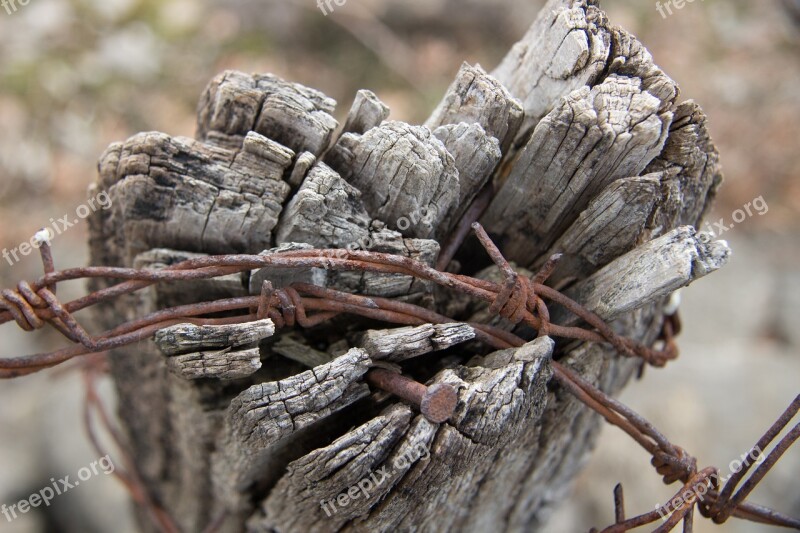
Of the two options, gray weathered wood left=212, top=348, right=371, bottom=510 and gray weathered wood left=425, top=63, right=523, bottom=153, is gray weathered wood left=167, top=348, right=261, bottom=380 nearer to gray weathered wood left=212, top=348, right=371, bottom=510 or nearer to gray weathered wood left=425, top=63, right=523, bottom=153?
gray weathered wood left=212, top=348, right=371, bottom=510

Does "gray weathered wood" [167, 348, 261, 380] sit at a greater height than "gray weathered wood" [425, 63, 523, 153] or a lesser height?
lesser

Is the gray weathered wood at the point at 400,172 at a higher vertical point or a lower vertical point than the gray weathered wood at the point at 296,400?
higher

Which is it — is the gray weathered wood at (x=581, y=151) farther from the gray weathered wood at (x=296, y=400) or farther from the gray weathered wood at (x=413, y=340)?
the gray weathered wood at (x=296, y=400)

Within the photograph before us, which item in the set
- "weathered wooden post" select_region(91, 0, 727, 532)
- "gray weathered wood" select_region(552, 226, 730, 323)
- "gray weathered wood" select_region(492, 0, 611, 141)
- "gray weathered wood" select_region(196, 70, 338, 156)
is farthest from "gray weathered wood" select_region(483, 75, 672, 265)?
"gray weathered wood" select_region(196, 70, 338, 156)

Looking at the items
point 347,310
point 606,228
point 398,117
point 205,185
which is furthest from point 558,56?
point 398,117

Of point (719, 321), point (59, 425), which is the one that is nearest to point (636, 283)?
point (719, 321)

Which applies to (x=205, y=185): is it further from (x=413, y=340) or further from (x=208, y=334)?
(x=413, y=340)

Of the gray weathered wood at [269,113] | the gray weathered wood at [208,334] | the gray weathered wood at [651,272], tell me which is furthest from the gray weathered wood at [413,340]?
the gray weathered wood at [269,113]
